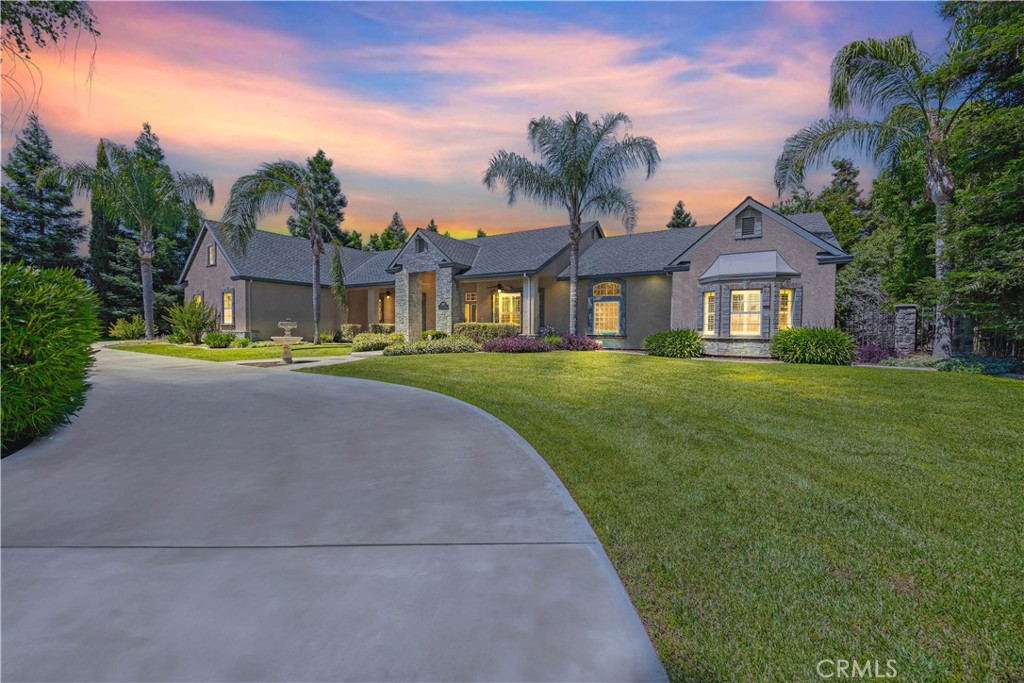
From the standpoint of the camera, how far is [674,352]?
52.7ft

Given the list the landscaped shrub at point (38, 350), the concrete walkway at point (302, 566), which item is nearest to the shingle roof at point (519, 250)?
the landscaped shrub at point (38, 350)

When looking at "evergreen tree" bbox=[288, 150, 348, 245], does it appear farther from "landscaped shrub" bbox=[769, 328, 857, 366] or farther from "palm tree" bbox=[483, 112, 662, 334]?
"landscaped shrub" bbox=[769, 328, 857, 366]

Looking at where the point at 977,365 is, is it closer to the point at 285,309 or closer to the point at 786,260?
the point at 786,260

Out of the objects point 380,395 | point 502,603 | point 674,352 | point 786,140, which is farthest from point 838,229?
point 502,603

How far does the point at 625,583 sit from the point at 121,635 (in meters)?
2.52

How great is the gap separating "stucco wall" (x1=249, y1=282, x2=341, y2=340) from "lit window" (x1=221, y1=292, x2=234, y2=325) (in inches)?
63.0

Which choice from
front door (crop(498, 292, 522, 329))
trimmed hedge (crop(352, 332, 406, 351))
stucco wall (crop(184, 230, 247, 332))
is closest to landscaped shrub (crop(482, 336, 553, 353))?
front door (crop(498, 292, 522, 329))

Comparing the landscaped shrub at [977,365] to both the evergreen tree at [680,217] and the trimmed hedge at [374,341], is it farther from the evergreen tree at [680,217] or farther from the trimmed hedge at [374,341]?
the evergreen tree at [680,217]

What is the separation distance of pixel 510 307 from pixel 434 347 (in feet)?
18.6

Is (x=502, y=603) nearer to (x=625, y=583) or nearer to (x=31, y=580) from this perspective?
(x=625, y=583)

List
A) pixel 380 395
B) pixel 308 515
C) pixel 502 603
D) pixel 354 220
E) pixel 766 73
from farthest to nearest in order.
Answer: pixel 354 220, pixel 766 73, pixel 380 395, pixel 308 515, pixel 502 603

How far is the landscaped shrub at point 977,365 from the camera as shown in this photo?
11773mm

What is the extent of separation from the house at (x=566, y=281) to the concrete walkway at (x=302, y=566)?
14271 millimetres

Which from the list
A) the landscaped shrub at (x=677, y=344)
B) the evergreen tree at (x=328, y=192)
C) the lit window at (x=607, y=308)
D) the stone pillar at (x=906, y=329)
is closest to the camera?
the stone pillar at (x=906, y=329)
